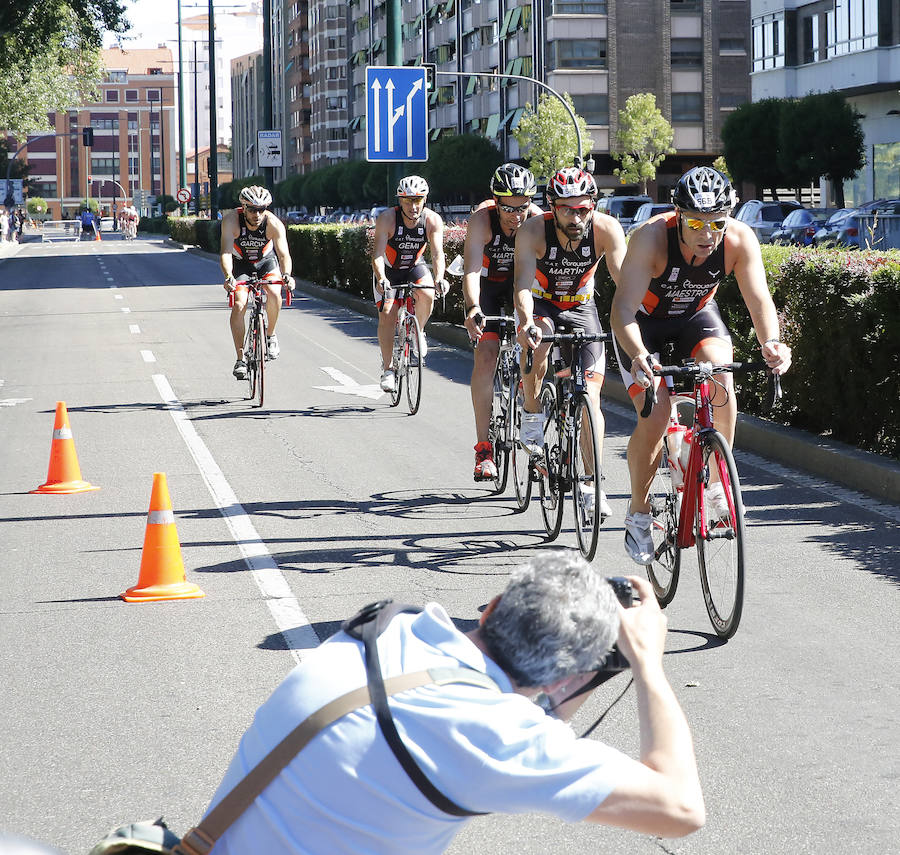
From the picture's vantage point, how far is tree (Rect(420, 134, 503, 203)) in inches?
3381

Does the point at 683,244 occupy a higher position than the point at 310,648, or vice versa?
the point at 683,244

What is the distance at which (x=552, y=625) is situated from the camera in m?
2.35

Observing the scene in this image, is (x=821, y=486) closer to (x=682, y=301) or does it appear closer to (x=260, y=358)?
(x=682, y=301)

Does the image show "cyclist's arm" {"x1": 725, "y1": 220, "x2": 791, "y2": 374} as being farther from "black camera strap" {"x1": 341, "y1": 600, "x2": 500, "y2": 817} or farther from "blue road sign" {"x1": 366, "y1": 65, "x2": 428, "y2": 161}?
"blue road sign" {"x1": 366, "y1": 65, "x2": 428, "y2": 161}

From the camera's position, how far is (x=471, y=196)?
297 ft

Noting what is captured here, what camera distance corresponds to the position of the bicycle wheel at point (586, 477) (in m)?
7.44

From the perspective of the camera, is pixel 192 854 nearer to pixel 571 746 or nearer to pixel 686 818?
pixel 571 746

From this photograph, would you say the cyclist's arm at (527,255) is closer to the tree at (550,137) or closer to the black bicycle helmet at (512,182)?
the black bicycle helmet at (512,182)

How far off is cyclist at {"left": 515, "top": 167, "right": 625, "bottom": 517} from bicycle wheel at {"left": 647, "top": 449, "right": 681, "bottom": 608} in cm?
98

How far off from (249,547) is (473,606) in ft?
6.04

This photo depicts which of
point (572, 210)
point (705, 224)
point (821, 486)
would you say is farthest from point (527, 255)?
point (821, 486)

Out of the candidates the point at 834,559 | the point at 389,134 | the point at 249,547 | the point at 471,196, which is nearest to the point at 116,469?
the point at 249,547

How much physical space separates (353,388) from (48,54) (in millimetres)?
32419

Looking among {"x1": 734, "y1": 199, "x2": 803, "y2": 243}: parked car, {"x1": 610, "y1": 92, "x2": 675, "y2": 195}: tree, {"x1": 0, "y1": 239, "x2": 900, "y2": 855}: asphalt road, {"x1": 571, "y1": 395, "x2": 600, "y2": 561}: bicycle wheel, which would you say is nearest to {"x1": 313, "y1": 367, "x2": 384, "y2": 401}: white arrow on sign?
{"x1": 0, "y1": 239, "x2": 900, "y2": 855}: asphalt road
